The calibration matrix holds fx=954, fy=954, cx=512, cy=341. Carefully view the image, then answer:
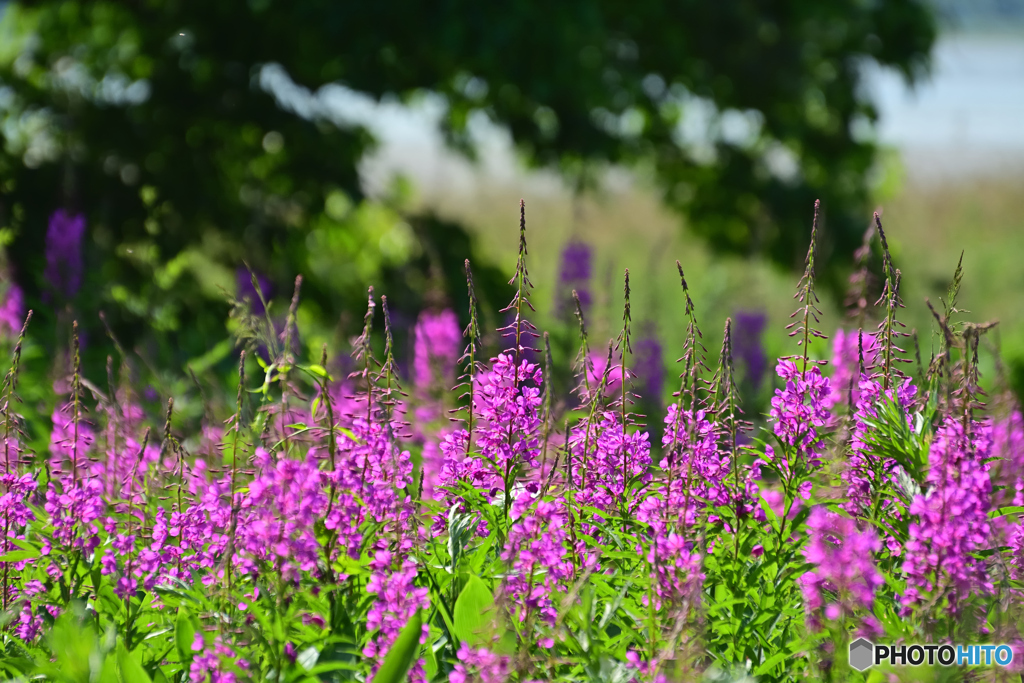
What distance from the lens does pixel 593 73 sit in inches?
259

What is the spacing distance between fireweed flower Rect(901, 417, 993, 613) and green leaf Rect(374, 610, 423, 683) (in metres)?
1.07

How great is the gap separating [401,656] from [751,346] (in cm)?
569

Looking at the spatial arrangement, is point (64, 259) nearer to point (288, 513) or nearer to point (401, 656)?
point (288, 513)

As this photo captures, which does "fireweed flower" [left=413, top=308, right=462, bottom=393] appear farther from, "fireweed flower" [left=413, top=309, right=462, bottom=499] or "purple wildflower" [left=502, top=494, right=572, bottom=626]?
"purple wildflower" [left=502, top=494, right=572, bottom=626]

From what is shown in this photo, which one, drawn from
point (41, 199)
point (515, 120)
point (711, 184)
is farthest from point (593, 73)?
point (41, 199)

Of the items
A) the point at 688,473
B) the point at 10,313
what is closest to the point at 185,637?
the point at 688,473

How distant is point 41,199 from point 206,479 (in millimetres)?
4200

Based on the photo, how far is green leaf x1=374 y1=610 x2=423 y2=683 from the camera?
2.00 metres

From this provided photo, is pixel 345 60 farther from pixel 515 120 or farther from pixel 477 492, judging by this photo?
pixel 477 492

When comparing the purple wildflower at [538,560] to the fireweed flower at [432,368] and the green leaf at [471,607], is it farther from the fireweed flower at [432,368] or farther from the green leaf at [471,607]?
the fireweed flower at [432,368]

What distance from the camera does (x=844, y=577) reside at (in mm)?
1875

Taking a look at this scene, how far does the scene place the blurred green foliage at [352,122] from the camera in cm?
638

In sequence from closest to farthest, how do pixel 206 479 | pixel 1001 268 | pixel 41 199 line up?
pixel 206 479 → pixel 41 199 → pixel 1001 268

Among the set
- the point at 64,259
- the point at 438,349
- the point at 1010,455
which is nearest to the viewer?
the point at 1010,455
